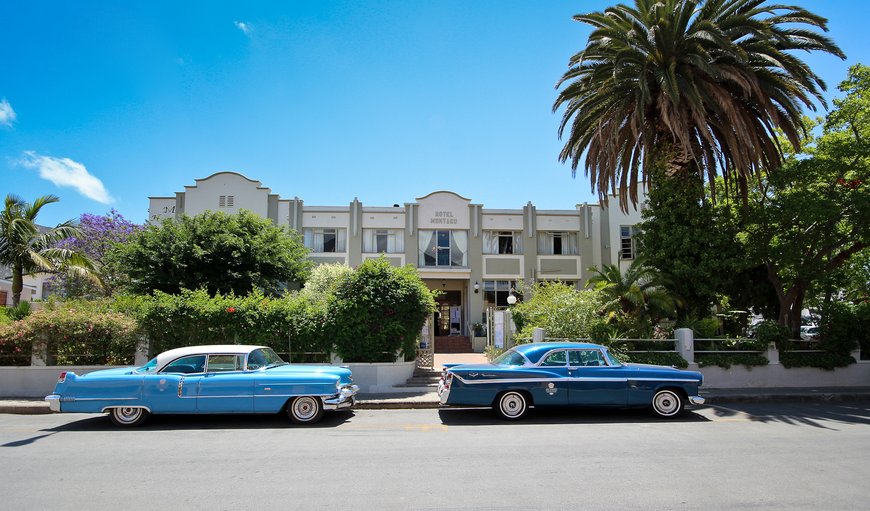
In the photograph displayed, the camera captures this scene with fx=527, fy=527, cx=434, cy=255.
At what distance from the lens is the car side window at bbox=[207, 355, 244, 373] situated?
9.48 metres

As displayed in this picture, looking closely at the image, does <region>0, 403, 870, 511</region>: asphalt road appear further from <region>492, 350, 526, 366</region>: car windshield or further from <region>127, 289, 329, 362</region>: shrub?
<region>127, 289, 329, 362</region>: shrub

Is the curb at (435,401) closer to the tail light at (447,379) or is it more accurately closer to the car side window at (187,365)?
the tail light at (447,379)

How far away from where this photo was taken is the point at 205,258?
2033cm

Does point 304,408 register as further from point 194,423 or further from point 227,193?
point 227,193

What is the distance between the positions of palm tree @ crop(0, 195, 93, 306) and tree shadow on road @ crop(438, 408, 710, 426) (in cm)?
1663

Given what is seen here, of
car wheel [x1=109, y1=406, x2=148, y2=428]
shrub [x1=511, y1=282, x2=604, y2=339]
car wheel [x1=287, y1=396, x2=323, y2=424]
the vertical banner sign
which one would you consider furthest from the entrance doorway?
car wheel [x1=109, y1=406, x2=148, y2=428]

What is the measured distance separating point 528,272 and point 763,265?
12502mm

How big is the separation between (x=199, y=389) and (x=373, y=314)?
5.03 metres

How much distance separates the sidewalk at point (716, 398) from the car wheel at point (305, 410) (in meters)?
2.24

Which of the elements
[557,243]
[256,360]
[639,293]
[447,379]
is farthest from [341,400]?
[557,243]

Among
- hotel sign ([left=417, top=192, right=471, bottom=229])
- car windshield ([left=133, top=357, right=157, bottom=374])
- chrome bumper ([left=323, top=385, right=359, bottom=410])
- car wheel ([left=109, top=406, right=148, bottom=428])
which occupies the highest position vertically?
hotel sign ([left=417, top=192, right=471, bottom=229])

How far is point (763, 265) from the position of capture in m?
18.4

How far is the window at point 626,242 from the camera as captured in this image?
94.6 ft

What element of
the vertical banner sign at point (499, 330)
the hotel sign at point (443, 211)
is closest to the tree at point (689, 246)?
the vertical banner sign at point (499, 330)
